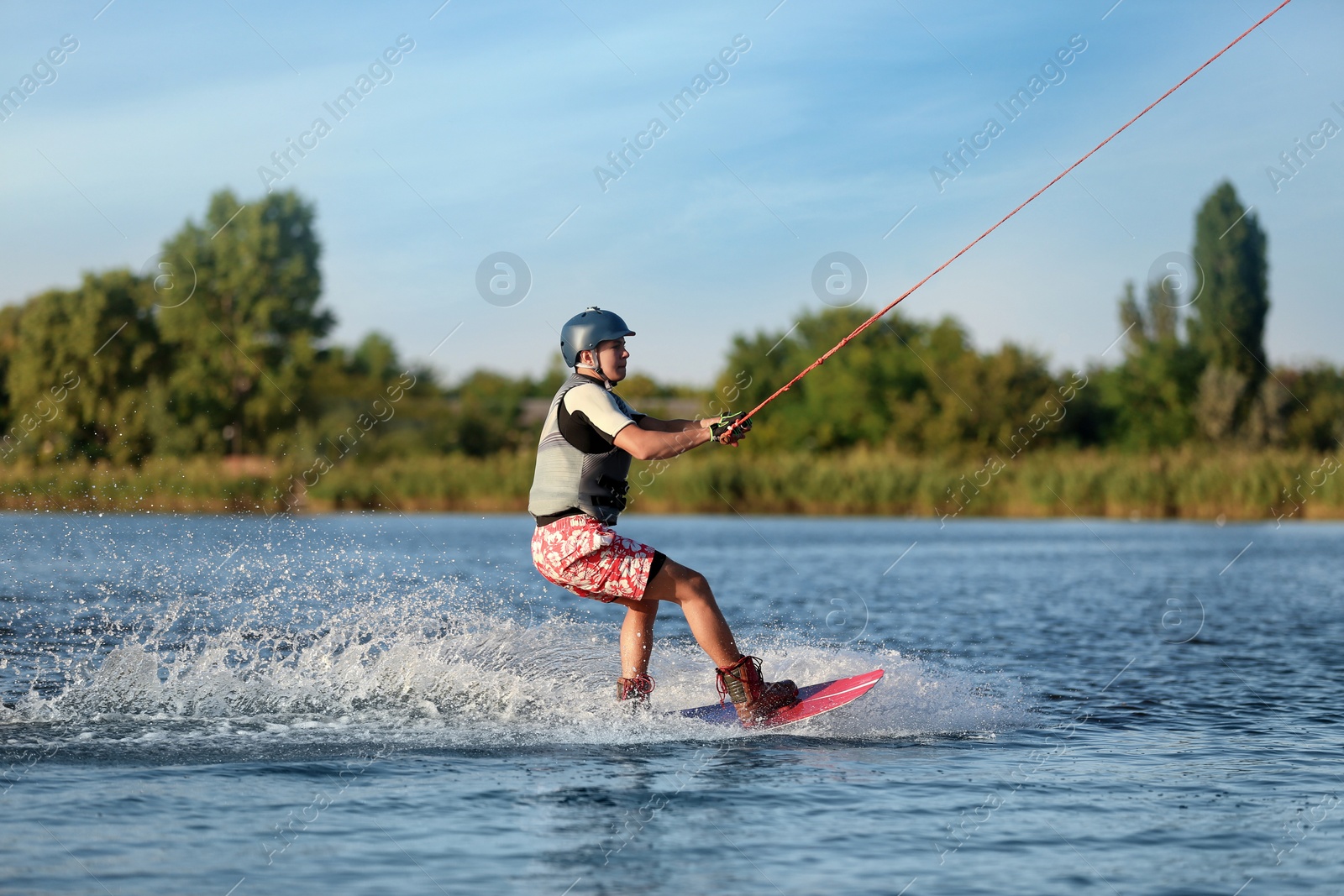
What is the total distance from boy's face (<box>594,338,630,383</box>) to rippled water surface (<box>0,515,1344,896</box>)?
1684 millimetres

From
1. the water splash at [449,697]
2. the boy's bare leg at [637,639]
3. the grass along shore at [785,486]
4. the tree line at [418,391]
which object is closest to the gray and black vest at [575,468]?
the boy's bare leg at [637,639]

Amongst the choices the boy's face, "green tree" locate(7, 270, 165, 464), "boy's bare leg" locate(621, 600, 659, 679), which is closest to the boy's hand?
the boy's face

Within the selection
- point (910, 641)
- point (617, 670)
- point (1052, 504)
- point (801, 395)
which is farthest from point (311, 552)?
point (801, 395)

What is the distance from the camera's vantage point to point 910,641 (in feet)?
35.4

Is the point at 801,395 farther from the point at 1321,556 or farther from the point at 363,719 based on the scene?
the point at 363,719

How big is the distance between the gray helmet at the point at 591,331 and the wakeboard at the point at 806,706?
186 cm

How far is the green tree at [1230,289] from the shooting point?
55.1 metres

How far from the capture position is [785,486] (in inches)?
1363

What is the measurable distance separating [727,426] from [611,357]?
771 millimetres

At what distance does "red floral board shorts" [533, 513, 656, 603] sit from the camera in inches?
244

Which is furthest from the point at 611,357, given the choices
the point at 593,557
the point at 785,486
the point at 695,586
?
the point at 785,486

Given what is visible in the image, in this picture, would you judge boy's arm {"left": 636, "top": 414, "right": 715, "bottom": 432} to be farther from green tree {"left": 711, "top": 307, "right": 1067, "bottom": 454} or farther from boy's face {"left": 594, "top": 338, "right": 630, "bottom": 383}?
green tree {"left": 711, "top": 307, "right": 1067, "bottom": 454}

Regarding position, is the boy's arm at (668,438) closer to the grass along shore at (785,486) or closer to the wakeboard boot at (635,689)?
the wakeboard boot at (635,689)

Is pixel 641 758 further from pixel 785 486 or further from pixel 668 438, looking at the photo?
pixel 785 486
